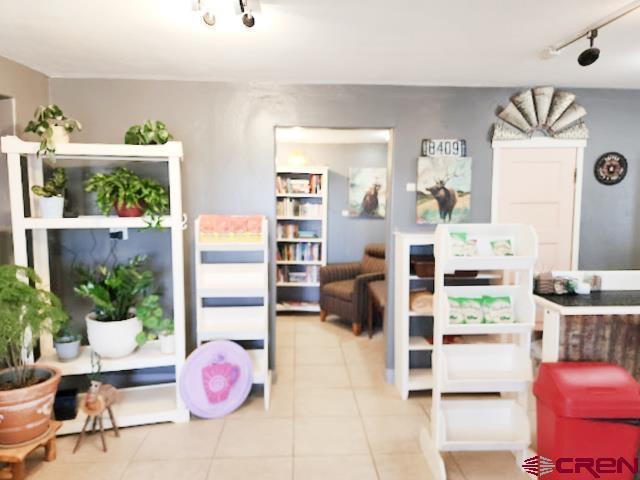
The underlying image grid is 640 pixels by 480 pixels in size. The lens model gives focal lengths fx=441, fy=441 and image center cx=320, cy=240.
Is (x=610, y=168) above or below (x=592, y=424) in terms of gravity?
above

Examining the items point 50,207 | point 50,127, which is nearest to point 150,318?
point 50,207

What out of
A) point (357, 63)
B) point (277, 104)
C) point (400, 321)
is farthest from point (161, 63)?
point (400, 321)

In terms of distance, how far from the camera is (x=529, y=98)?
128 inches

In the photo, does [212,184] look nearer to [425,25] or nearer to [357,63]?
[357,63]

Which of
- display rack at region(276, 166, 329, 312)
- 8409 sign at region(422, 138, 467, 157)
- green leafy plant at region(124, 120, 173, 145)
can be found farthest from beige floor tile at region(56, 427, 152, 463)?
display rack at region(276, 166, 329, 312)

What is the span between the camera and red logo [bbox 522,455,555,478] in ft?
6.85

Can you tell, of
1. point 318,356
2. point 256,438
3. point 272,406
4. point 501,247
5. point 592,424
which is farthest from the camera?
point 318,356

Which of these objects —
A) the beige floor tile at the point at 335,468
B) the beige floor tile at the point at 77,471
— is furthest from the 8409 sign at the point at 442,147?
the beige floor tile at the point at 77,471

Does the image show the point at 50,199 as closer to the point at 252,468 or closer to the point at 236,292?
the point at 236,292

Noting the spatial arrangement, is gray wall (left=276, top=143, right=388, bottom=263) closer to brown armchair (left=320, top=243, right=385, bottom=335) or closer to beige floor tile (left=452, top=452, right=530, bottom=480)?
brown armchair (left=320, top=243, right=385, bottom=335)

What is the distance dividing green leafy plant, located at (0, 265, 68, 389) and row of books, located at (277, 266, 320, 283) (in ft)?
11.0

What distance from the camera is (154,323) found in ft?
9.38

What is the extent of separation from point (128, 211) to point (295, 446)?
5.75ft

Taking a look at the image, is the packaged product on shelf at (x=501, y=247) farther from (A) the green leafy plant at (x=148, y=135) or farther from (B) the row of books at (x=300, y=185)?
(B) the row of books at (x=300, y=185)
